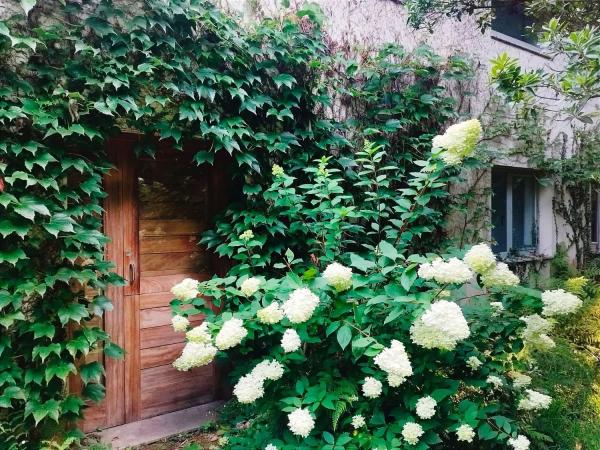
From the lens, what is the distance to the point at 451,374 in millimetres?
2389

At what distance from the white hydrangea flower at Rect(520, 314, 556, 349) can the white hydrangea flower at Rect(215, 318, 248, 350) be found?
4.68ft

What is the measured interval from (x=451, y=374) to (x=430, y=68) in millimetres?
3611

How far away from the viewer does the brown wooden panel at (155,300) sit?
131 inches

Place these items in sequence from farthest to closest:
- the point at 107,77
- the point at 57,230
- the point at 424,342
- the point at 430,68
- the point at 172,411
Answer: the point at 430,68 → the point at 172,411 → the point at 107,77 → the point at 57,230 → the point at 424,342

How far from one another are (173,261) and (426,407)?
7.51 ft

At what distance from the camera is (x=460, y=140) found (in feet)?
7.06

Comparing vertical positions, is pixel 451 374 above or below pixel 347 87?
below

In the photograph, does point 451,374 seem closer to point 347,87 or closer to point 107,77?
point 107,77

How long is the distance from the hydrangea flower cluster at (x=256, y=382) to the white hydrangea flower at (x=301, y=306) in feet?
0.97

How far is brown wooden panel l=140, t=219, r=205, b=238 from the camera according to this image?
3.36 m

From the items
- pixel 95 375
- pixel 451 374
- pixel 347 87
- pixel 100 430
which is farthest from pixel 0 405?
pixel 347 87

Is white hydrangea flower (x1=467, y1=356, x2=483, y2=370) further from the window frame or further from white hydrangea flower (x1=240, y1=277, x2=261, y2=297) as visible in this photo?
the window frame

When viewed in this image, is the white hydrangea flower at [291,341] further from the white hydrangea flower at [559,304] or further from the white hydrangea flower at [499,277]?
the white hydrangea flower at [559,304]

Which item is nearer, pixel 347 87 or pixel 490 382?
pixel 490 382
